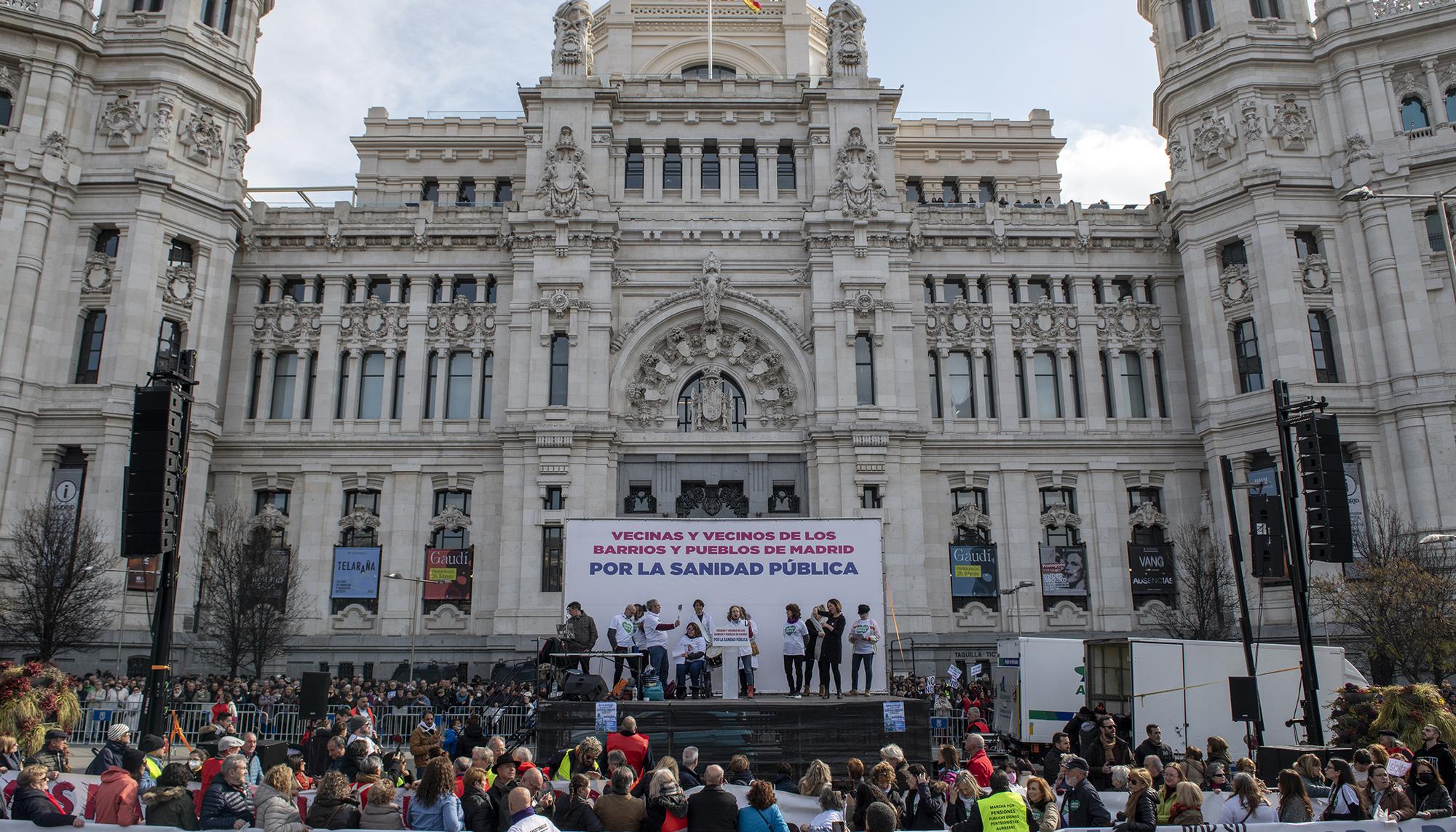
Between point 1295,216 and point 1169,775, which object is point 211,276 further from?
point 1295,216

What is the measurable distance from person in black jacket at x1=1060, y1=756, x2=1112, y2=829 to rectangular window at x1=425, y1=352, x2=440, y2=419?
36.7 metres

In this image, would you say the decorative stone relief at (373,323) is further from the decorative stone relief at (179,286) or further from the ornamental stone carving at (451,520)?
the ornamental stone carving at (451,520)

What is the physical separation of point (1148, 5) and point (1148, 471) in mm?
22256

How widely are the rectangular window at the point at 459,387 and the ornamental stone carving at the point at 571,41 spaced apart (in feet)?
44.5

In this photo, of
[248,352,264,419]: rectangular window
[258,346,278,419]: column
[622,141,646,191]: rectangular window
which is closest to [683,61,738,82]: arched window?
[622,141,646,191]: rectangular window

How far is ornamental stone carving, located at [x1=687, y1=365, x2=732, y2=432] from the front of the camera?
43.6m

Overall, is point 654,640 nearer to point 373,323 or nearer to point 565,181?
point 565,181

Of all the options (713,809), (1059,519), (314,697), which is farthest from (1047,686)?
(713,809)

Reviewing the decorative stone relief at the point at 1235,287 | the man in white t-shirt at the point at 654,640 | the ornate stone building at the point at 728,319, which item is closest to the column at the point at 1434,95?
the ornate stone building at the point at 728,319

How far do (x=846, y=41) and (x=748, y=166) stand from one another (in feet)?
23.8

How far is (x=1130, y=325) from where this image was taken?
151ft

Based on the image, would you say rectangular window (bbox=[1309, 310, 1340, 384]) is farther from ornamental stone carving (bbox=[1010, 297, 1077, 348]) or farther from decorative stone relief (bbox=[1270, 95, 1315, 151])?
ornamental stone carving (bbox=[1010, 297, 1077, 348])

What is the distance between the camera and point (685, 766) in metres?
13.4

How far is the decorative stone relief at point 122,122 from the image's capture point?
134ft
